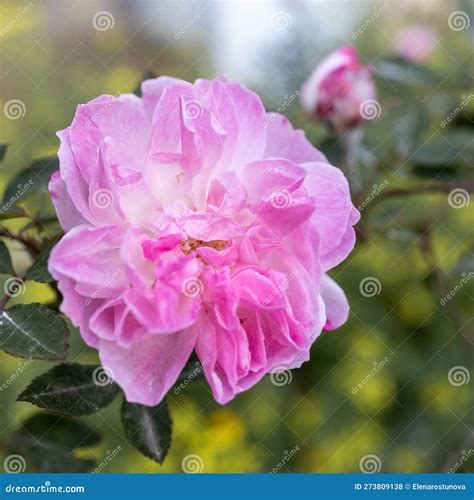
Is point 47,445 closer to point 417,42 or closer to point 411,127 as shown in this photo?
point 411,127

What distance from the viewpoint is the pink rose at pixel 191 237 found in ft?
1.46

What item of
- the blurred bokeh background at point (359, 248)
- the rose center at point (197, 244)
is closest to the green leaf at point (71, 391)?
the rose center at point (197, 244)

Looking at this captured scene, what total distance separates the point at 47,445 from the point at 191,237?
364 millimetres

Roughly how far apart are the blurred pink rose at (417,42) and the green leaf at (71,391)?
0.77 metres

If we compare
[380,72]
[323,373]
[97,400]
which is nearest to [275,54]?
[380,72]

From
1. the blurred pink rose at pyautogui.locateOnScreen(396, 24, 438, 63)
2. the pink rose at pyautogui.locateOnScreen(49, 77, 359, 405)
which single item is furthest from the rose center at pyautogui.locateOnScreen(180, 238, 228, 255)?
the blurred pink rose at pyautogui.locateOnScreen(396, 24, 438, 63)

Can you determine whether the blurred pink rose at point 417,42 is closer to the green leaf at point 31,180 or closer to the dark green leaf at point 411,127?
the dark green leaf at point 411,127

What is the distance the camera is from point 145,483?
71cm

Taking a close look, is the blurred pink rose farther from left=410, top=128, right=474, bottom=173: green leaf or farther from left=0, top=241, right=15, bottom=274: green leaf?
left=0, top=241, right=15, bottom=274: green leaf

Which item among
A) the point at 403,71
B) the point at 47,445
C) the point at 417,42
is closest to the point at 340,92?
the point at 403,71

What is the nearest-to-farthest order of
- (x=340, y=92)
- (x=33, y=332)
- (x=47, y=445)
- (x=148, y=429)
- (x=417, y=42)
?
1. (x=33, y=332)
2. (x=148, y=429)
3. (x=47, y=445)
4. (x=340, y=92)
5. (x=417, y=42)

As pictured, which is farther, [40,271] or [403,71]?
[403,71]

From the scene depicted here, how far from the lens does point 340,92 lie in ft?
2.72

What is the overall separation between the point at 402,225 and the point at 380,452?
46cm
